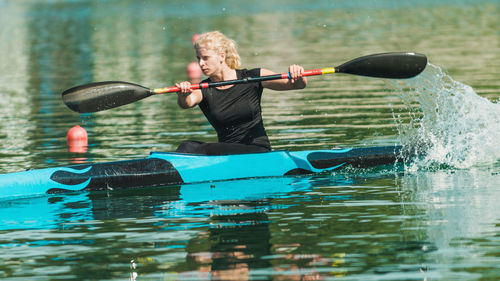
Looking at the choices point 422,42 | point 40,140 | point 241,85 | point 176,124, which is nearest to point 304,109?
point 176,124

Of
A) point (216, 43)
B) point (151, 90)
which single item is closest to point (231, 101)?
point (216, 43)

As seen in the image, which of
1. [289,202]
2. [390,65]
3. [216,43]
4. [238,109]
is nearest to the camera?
[289,202]

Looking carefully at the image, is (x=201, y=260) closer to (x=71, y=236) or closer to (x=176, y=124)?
(x=71, y=236)

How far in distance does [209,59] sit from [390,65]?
210 cm

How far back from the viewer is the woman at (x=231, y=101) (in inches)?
397

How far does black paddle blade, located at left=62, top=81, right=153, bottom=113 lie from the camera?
10.5m

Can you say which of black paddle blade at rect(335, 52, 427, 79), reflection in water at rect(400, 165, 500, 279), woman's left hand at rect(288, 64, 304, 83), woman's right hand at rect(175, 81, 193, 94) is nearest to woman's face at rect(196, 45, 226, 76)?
woman's right hand at rect(175, 81, 193, 94)

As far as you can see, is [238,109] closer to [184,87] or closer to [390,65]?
[184,87]

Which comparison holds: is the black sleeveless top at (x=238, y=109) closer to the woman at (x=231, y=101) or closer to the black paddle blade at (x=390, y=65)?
the woman at (x=231, y=101)

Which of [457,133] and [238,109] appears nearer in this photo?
[238,109]

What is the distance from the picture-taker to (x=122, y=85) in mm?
10648

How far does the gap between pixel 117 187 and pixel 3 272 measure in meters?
3.36

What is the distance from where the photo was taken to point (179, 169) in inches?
409

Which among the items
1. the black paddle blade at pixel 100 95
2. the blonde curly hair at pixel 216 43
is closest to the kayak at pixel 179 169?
the black paddle blade at pixel 100 95
